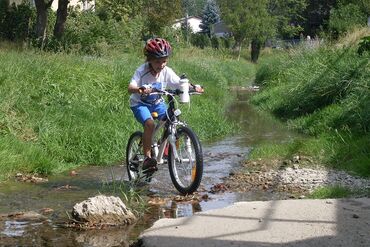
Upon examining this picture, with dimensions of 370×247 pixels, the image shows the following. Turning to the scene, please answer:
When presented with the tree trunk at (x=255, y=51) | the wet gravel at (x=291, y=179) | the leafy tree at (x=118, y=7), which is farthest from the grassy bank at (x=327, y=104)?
the tree trunk at (x=255, y=51)

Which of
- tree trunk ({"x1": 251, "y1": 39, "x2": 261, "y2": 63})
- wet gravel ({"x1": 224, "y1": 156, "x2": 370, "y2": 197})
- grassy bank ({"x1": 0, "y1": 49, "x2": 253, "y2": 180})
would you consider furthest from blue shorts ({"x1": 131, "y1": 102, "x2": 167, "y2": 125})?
tree trunk ({"x1": 251, "y1": 39, "x2": 261, "y2": 63})

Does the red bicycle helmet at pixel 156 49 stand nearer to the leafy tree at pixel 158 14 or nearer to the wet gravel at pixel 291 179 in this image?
the wet gravel at pixel 291 179

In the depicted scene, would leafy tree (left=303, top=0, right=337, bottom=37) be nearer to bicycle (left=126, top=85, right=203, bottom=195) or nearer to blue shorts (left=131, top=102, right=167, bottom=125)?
blue shorts (left=131, top=102, right=167, bottom=125)

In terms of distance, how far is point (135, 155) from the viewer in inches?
314

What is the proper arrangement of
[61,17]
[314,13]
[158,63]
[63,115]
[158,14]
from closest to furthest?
[158,63], [63,115], [61,17], [158,14], [314,13]

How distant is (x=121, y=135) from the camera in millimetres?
10391

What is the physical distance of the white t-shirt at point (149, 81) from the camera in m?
7.56

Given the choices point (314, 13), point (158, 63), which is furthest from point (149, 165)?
point (314, 13)

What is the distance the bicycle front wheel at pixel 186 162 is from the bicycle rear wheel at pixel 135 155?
529 mm

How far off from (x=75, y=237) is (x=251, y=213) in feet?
5.67

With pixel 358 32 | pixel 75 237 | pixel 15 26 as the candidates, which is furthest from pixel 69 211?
pixel 15 26

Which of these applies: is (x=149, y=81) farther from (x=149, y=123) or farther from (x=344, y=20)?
(x=344, y=20)

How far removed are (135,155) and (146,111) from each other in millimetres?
758

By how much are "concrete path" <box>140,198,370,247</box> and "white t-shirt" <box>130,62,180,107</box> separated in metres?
2.25
